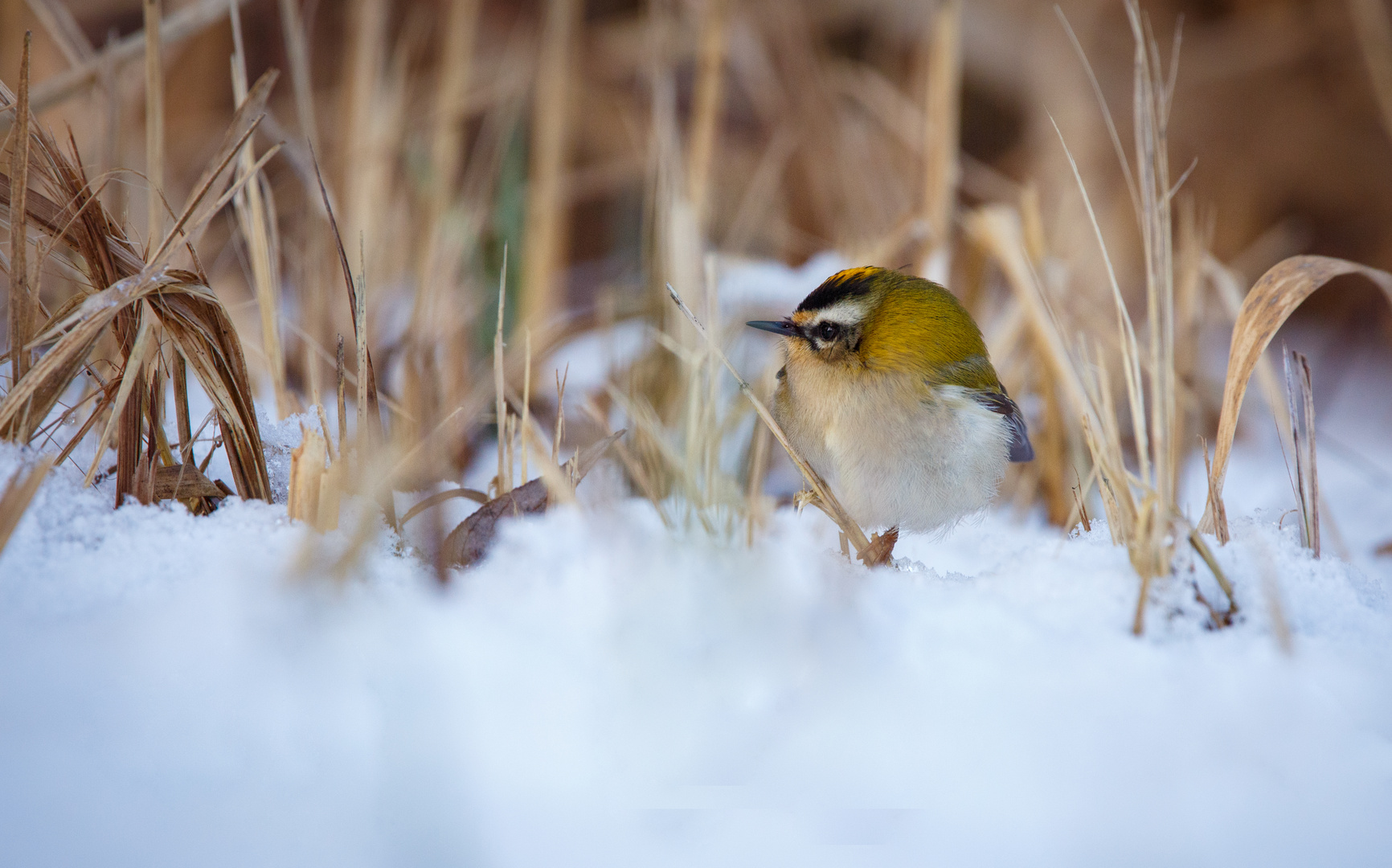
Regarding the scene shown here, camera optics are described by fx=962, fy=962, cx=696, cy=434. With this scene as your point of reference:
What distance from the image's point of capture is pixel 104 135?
2.24m

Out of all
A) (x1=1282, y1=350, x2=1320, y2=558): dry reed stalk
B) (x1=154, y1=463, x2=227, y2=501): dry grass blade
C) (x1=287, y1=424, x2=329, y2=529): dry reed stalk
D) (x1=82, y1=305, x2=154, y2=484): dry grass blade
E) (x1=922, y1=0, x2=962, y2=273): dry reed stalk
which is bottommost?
(x1=1282, y1=350, x2=1320, y2=558): dry reed stalk

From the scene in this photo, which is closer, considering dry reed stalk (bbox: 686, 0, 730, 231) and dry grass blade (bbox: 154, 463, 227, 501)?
dry grass blade (bbox: 154, 463, 227, 501)

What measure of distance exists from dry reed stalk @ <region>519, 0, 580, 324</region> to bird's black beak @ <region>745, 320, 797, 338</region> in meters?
1.33

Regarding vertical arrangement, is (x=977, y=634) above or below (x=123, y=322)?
below

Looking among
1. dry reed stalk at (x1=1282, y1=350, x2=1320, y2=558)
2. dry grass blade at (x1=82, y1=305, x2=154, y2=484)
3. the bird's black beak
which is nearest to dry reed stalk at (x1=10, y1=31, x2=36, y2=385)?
dry grass blade at (x1=82, y1=305, x2=154, y2=484)

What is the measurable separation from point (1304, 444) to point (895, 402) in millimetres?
704

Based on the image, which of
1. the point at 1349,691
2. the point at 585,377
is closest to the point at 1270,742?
the point at 1349,691

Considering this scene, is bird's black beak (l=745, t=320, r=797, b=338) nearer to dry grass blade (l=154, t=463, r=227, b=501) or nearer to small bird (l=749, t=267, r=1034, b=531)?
small bird (l=749, t=267, r=1034, b=531)

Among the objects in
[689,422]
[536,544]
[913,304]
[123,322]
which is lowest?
[536,544]

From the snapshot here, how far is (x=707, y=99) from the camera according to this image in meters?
3.09

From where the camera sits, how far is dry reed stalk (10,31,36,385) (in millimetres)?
1325

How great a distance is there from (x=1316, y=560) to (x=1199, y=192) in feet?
12.7

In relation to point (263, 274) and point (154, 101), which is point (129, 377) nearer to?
point (263, 274)

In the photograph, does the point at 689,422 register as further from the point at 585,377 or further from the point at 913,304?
the point at 585,377
